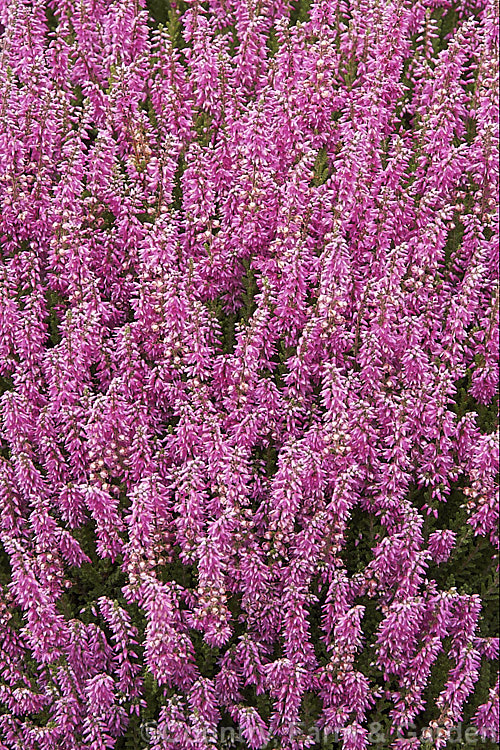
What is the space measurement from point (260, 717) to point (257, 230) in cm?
322

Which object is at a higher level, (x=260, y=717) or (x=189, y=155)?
(x=189, y=155)

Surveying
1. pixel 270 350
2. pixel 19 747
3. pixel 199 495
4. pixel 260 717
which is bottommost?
pixel 19 747

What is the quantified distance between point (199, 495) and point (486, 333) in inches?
88.1

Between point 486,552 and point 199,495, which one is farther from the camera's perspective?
point 486,552

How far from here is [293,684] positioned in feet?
17.3

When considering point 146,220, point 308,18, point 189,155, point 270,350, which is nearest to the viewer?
point 270,350

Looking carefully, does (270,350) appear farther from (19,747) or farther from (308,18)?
(308,18)

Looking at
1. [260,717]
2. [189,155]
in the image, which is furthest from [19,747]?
[189,155]

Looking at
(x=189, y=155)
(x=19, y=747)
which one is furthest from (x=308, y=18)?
(x=19, y=747)

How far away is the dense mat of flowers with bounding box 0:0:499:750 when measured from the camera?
5375 millimetres

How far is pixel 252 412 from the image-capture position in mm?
5637

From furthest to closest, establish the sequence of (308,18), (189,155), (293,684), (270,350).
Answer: (308,18) < (189,155) < (270,350) < (293,684)

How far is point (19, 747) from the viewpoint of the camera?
5.55 meters

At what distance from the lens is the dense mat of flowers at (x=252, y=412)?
538 cm
